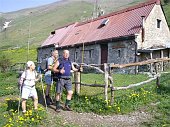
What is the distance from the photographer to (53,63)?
12.0m

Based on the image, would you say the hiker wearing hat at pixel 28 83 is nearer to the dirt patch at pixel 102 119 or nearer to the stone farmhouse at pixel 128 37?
the dirt patch at pixel 102 119

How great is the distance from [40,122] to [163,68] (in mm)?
17788

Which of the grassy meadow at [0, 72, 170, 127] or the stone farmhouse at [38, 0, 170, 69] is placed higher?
the stone farmhouse at [38, 0, 170, 69]

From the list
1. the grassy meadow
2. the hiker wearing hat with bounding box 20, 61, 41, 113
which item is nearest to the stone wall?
the grassy meadow

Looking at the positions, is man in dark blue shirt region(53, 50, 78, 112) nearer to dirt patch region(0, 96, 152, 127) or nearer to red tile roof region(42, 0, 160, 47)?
dirt patch region(0, 96, 152, 127)

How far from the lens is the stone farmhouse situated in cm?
2638

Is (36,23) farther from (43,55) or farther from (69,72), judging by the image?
(69,72)

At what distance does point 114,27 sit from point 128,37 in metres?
3.75

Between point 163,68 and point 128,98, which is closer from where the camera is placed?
point 128,98

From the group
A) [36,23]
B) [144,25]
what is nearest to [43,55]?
[144,25]

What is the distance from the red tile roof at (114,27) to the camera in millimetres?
27719

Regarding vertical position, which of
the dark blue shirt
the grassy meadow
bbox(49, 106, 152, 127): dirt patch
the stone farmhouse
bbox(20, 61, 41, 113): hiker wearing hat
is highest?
the stone farmhouse

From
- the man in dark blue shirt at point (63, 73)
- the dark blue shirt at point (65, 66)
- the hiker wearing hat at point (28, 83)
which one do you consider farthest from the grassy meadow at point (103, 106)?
the dark blue shirt at point (65, 66)

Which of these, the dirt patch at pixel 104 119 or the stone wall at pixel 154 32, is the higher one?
the stone wall at pixel 154 32
